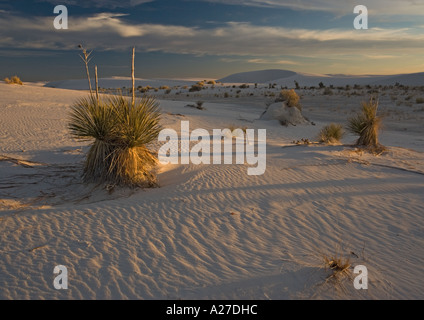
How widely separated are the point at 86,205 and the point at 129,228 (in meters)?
1.14

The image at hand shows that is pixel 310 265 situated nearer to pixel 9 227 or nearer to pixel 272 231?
pixel 272 231

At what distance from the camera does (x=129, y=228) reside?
4570 millimetres

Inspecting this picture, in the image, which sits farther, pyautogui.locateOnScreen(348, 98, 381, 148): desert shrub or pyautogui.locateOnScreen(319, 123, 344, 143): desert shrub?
pyautogui.locateOnScreen(319, 123, 344, 143): desert shrub

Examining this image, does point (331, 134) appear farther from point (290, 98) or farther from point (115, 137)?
point (115, 137)

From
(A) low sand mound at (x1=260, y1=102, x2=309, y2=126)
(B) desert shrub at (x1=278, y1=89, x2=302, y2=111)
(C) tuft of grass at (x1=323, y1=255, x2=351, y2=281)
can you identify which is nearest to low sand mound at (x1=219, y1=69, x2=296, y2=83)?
(B) desert shrub at (x1=278, y1=89, x2=302, y2=111)

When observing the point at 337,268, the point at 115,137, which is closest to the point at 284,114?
the point at 115,137

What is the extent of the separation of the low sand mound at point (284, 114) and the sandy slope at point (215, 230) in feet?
27.5

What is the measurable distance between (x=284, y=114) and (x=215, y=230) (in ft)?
42.1

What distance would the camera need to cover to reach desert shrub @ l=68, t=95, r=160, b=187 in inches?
234

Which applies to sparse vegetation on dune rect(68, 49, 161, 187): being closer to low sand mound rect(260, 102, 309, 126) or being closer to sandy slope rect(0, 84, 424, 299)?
sandy slope rect(0, 84, 424, 299)

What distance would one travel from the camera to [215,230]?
4613 millimetres

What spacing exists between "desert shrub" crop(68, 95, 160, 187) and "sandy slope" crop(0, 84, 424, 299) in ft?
1.19
